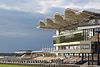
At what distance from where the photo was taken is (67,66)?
92.8 metres

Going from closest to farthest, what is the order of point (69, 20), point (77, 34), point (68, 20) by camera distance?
1. point (77, 34)
2. point (69, 20)
3. point (68, 20)

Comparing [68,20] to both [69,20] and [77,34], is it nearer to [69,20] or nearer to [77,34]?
[69,20]

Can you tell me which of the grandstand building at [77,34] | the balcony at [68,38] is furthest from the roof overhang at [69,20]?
the balcony at [68,38]

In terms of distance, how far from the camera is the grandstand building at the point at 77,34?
325 ft

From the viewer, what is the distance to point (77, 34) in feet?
424

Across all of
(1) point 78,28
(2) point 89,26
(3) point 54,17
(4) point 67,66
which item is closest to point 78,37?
(1) point 78,28

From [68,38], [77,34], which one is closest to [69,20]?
[68,38]

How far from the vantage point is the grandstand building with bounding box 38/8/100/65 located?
9906cm

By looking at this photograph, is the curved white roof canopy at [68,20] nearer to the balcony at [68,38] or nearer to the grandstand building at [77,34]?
the grandstand building at [77,34]

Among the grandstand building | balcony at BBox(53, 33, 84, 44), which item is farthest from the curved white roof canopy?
balcony at BBox(53, 33, 84, 44)

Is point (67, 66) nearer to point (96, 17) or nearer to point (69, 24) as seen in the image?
point (96, 17)

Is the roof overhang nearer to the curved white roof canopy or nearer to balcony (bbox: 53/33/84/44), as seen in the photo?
the curved white roof canopy

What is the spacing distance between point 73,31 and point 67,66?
4515 centimetres

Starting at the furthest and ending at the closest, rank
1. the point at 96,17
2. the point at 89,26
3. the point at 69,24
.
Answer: the point at 69,24, the point at 96,17, the point at 89,26
